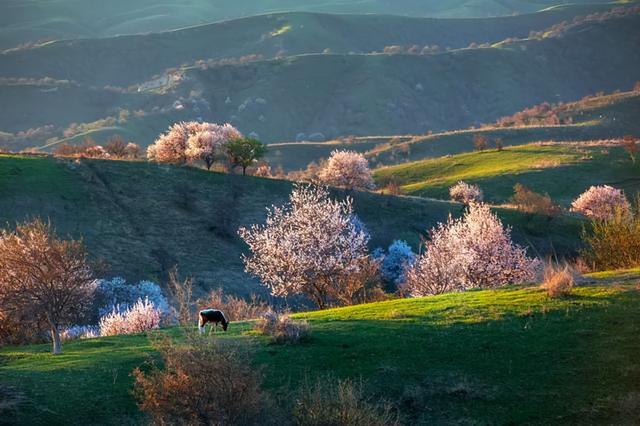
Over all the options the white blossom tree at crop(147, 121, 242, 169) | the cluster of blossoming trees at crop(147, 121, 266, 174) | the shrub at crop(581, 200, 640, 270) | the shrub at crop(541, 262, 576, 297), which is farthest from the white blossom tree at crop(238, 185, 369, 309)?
the white blossom tree at crop(147, 121, 242, 169)

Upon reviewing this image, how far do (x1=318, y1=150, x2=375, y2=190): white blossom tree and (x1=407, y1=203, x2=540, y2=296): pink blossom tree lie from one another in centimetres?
4263

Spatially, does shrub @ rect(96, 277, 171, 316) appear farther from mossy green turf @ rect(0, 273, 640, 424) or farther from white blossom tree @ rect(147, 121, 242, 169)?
white blossom tree @ rect(147, 121, 242, 169)

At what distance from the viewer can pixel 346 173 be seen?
87250 millimetres

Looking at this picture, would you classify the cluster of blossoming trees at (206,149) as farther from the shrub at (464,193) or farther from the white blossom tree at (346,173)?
the shrub at (464,193)

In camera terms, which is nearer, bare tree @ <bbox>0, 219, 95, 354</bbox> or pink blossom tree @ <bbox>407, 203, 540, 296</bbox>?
bare tree @ <bbox>0, 219, 95, 354</bbox>

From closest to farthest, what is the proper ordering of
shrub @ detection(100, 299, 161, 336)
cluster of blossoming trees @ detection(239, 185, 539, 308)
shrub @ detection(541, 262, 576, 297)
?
1. shrub @ detection(541, 262, 576, 297)
2. shrub @ detection(100, 299, 161, 336)
3. cluster of blossoming trees @ detection(239, 185, 539, 308)

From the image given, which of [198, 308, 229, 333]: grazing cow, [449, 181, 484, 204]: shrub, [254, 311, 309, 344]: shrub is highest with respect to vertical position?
[449, 181, 484, 204]: shrub

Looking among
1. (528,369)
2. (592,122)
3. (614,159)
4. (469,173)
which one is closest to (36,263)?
(528,369)

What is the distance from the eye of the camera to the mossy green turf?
19.5 meters

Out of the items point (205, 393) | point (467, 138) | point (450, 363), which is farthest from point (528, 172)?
point (205, 393)

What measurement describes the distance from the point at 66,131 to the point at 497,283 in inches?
6343

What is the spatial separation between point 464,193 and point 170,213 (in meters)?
36.5

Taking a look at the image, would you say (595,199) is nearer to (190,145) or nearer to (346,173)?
(346,173)

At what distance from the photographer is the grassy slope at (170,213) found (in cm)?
6159
